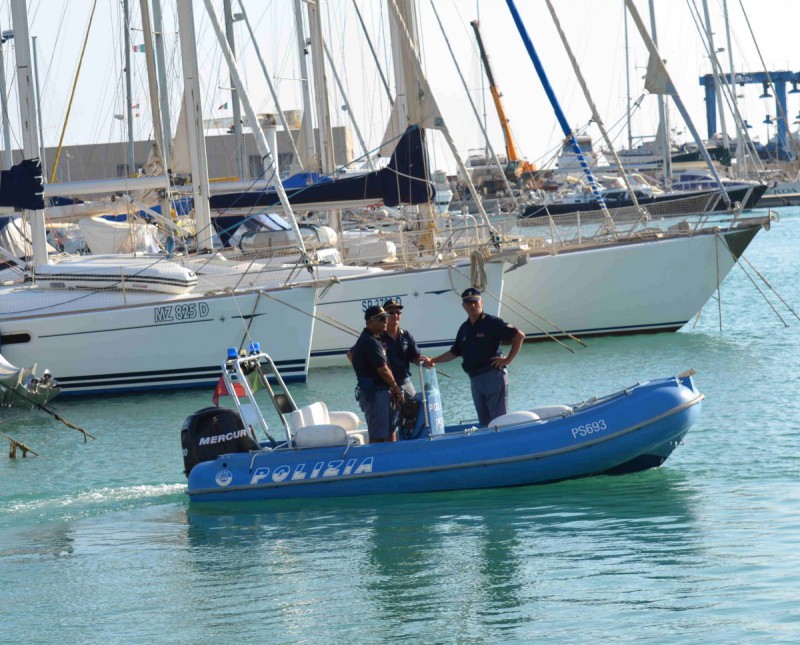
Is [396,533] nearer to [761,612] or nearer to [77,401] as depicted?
[761,612]

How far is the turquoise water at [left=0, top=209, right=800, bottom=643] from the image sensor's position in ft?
25.9

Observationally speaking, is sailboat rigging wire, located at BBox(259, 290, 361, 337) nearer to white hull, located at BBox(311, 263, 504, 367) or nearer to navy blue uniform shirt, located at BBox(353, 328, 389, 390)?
white hull, located at BBox(311, 263, 504, 367)

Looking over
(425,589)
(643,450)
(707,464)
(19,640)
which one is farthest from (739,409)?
(19,640)

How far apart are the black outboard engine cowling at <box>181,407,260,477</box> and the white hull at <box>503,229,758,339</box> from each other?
11.8 m

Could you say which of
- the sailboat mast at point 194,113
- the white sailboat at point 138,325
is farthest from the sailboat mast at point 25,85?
the sailboat mast at point 194,113

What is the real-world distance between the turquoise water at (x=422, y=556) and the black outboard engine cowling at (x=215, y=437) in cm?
56

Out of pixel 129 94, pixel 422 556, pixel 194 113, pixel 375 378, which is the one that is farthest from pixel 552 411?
pixel 129 94

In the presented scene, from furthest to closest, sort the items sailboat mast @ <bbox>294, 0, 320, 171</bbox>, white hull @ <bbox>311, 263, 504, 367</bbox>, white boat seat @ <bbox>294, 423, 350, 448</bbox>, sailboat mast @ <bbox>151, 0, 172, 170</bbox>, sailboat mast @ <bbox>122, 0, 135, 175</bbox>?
sailboat mast @ <bbox>122, 0, 135, 175</bbox> < sailboat mast @ <bbox>151, 0, 172, 170</bbox> < sailboat mast @ <bbox>294, 0, 320, 171</bbox> < white hull @ <bbox>311, 263, 504, 367</bbox> < white boat seat @ <bbox>294, 423, 350, 448</bbox>

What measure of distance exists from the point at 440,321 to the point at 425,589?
13.1m

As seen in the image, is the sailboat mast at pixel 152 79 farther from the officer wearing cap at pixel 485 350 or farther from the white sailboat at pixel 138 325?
the officer wearing cap at pixel 485 350

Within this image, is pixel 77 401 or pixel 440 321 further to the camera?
pixel 440 321

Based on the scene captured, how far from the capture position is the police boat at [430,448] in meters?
11.0

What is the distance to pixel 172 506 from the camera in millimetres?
11922

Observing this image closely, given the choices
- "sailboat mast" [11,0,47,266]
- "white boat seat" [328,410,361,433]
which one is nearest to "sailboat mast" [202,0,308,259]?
"sailboat mast" [11,0,47,266]
